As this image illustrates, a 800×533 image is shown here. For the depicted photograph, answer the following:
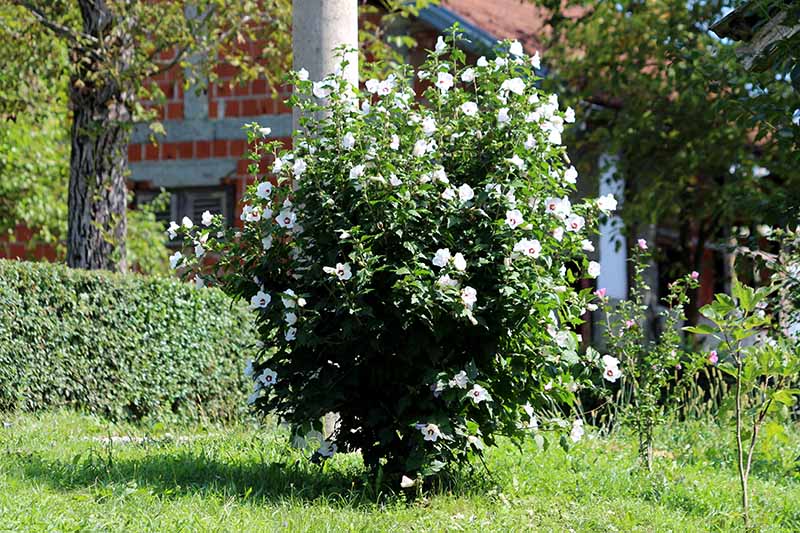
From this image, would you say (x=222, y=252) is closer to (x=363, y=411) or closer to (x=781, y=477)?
(x=363, y=411)

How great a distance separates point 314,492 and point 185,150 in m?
11.5

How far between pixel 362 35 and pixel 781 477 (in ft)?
20.7

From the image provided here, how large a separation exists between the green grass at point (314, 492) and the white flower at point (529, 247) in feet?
3.88

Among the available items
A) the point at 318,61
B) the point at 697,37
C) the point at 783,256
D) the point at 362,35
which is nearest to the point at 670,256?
the point at 697,37

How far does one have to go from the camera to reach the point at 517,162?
5312 millimetres

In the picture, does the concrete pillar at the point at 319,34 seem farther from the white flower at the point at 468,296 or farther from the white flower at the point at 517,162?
the white flower at the point at 468,296

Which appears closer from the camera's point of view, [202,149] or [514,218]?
[514,218]

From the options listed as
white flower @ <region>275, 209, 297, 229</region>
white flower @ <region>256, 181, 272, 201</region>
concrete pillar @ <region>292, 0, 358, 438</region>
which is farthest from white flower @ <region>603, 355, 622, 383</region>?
concrete pillar @ <region>292, 0, 358, 438</region>

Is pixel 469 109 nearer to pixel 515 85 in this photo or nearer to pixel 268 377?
pixel 515 85

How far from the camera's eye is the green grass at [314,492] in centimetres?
472

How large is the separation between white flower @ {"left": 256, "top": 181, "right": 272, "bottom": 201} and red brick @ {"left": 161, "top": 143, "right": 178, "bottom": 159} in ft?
36.3

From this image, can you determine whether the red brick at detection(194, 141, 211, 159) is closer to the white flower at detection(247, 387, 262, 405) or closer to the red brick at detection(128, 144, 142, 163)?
the red brick at detection(128, 144, 142, 163)

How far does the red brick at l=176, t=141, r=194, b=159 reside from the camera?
16.2m

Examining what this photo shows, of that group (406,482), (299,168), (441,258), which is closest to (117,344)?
(299,168)
